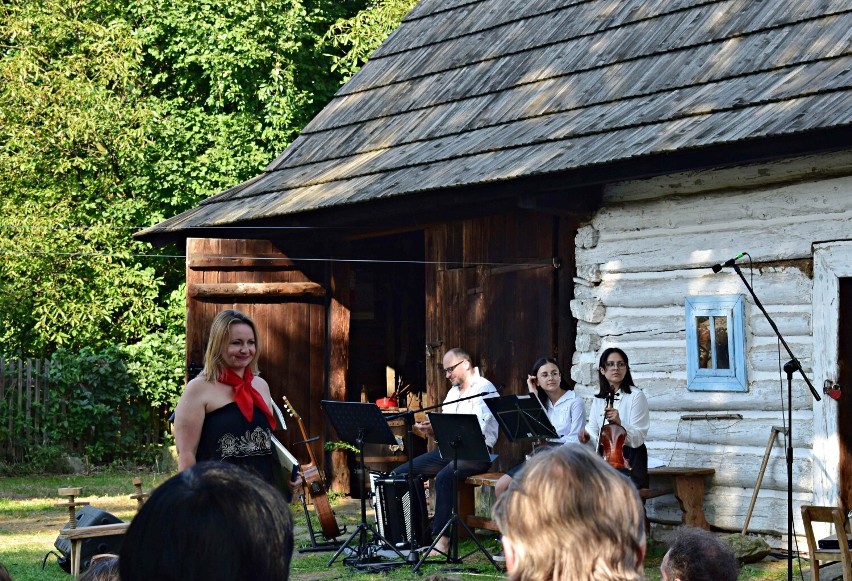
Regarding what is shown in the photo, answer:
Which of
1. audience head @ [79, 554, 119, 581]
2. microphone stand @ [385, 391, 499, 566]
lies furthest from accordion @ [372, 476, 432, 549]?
audience head @ [79, 554, 119, 581]

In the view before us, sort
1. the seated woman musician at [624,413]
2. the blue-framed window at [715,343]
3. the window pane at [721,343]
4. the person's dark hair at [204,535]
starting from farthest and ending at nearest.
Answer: the window pane at [721,343] → the blue-framed window at [715,343] → the seated woman musician at [624,413] → the person's dark hair at [204,535]

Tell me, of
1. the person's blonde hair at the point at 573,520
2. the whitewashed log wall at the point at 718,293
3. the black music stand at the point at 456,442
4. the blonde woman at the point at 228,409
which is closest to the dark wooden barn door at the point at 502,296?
the whitewashed log wall at the point at 718,293

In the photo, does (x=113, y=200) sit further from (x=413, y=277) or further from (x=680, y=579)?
(x=680, y=579)

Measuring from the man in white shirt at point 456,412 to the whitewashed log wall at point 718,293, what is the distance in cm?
80

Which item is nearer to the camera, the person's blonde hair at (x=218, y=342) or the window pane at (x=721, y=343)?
the person's blonde hair at (x=218, y=342)

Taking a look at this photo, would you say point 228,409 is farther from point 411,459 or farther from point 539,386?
point 539,386

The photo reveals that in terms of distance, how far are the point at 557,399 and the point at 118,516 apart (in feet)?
14.7

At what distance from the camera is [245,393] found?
5613 mm

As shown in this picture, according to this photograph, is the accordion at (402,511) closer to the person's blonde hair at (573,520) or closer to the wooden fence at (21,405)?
the person's blonde hair at (573,520)

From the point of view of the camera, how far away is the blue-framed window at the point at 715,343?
8555 mm

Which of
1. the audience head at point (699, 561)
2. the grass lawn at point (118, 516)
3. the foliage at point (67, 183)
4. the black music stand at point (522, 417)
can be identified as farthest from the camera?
the foliage at point (67, 183)

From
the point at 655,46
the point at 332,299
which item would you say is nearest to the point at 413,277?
the point at 332,299

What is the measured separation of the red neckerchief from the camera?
5562mm

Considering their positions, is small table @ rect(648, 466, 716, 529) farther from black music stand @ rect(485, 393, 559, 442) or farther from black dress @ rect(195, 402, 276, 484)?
black dress @ rect(195, 402, 276, 484)
